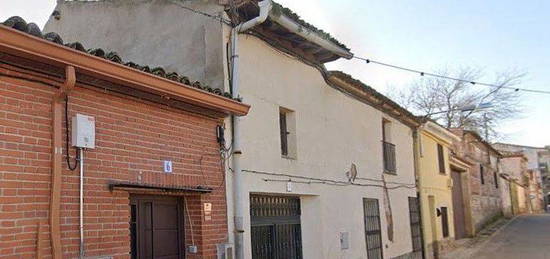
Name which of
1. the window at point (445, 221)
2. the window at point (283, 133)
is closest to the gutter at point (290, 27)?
the window at point (283, 133)

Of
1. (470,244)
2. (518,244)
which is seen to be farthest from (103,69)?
(518,244)

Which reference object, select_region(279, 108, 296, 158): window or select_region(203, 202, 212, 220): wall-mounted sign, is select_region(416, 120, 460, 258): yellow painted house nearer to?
select_region(279, 108, 296, 158): window

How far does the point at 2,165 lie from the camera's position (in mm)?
4879

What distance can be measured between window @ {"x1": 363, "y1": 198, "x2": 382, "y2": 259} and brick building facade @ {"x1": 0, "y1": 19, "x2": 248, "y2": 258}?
5.92 meters

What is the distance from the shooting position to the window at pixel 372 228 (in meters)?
12.9

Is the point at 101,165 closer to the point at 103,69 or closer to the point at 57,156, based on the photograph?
the point at 57,156

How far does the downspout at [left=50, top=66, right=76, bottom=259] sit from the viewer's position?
203 inches

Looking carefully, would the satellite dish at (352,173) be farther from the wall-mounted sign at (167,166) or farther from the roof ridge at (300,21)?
the wall-mounted sign at (167,166)

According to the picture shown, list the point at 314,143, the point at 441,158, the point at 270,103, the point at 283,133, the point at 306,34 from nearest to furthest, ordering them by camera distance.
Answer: the point at 270,103 → the point at 306,34 → the point at 283,133 → the point at 314,143 → the point at 441,158

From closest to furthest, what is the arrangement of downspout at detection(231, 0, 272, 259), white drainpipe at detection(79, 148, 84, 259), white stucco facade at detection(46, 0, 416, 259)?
white drainpipe at detection(79, 148, 84, 259) → downspout at detection(231, 0, 272, 259) → white stucco facade at detection(46, 0, 416, 259)

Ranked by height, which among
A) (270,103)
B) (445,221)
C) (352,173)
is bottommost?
(445,221)

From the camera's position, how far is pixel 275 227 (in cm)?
957

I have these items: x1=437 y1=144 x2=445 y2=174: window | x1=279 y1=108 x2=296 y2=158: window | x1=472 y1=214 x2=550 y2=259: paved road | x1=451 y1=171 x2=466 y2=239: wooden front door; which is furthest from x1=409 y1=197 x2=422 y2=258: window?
x1=279 y1=108 x2=296 y2=158: window

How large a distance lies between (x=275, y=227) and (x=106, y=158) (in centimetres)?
429
